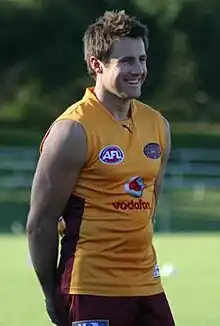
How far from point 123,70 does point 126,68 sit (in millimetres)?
16

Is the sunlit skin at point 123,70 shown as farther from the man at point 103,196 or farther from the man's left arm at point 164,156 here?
the man's left arm at point 164,156

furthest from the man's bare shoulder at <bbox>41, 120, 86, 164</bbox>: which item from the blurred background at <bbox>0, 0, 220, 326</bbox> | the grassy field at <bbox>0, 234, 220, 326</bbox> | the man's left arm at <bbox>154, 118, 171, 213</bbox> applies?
the blurred background at <bbox>0, 0, 220, 326</bbox>

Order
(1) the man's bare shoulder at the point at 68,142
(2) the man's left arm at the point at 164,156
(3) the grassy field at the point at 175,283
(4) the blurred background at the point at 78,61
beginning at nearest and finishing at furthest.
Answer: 1. (1) the man's bare shoulder at the point at 68,142
2. (2) the man's left arm at the point at 164,156
3. (3) the grassy field at the point at 175,283
4. (4) the blurred background at the point at 78,61

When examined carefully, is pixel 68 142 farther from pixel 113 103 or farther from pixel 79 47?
pixel 79 47

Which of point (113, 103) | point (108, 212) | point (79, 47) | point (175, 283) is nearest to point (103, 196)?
point (108, 212)

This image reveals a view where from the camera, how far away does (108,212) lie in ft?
17.6

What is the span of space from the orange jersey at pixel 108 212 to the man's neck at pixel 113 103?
0.11ft

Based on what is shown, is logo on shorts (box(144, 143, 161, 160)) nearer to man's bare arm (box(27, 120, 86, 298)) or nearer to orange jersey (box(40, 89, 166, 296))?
orange jersey (box(40, 89, 166, 296))

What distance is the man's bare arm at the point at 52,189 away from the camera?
5.27 metres

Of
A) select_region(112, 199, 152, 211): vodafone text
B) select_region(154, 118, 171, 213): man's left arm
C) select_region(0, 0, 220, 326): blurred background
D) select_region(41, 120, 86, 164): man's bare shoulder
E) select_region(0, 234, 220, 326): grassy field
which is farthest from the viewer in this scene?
select_region(0, 0, 220, 326): blurred background

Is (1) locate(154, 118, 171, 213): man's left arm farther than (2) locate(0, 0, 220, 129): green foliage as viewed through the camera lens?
No

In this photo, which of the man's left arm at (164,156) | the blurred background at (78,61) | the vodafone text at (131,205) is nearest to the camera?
the vodafone text at (131,205)

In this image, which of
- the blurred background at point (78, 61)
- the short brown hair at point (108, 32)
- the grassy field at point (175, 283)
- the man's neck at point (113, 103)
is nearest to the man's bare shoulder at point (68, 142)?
the man's neck at point (113, 103)

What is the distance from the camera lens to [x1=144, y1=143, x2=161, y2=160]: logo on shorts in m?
5.46
